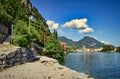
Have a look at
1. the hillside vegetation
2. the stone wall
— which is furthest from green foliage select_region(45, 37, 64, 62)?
the stone wall

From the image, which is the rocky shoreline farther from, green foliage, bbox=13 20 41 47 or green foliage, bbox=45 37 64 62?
green foliage, bbox=45 37 64 62

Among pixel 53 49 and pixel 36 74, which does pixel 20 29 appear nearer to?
pixel 36 74

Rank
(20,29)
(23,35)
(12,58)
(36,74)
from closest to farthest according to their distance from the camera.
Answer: (36,74) → (12,58) → (23,35) → (20,29)

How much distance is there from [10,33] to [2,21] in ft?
36.7

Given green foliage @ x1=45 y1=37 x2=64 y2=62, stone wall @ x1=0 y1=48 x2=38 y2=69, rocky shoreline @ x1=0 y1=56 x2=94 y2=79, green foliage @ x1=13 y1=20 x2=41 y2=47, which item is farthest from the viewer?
green foliage @ x1=45 y1=37 x2=64 y2=62

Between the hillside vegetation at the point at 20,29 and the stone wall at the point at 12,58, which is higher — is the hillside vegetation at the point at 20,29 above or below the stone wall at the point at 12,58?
above

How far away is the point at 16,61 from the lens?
49.7 meters

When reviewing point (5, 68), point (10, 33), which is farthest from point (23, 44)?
point (5, 68)

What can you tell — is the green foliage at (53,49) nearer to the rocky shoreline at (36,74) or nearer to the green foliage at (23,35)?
the green foliage at (23,35)

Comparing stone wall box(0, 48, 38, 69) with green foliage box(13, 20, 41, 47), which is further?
green foliage box(13, 20, 41, 47)

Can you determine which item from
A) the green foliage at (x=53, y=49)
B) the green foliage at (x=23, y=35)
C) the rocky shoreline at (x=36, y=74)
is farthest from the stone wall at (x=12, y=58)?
the green foliage at (x=53, y=49)

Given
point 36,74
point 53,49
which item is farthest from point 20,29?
point 53,49

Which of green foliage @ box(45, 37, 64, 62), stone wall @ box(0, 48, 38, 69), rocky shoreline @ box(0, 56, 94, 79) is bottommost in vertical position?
rocky shoreline @ box(0, 56, 94, 79)

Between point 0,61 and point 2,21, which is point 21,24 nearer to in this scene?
point 2,21
